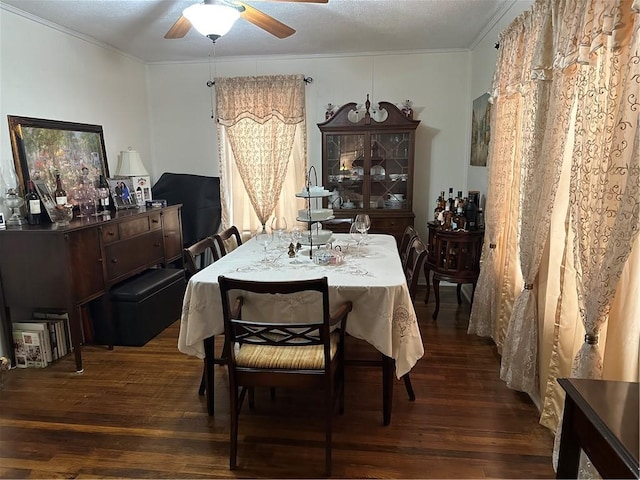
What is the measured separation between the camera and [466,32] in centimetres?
364

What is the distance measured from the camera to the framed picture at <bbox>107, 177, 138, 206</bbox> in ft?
12.3

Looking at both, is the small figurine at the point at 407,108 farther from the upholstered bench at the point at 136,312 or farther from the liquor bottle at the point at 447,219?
the upholstered bench at the point at 136,312

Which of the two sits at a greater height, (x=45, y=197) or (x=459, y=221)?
(x=45, y=197)

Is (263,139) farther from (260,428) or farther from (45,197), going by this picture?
(260,428)

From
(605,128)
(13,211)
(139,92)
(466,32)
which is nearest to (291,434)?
(605,128)

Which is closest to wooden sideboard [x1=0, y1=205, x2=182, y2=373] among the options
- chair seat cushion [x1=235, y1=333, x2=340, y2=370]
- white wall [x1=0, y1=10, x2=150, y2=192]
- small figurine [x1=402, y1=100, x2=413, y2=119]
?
white wall [x1=0, y1=10, x2=150, y2=192]

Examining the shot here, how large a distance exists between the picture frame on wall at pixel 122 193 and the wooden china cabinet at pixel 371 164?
5.98 feet

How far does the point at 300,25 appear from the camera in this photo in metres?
3.37

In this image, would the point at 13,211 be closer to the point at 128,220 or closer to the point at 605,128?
the point at 128,220

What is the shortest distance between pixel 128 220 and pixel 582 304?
3.06 meters

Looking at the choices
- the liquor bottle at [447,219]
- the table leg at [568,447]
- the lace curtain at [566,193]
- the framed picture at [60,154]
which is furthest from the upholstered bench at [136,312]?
the table leg at [568,447]

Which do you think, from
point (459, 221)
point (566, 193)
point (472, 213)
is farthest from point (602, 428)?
point (472, 213)

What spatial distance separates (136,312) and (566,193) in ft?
9.58

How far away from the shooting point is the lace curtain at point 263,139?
4336mm
